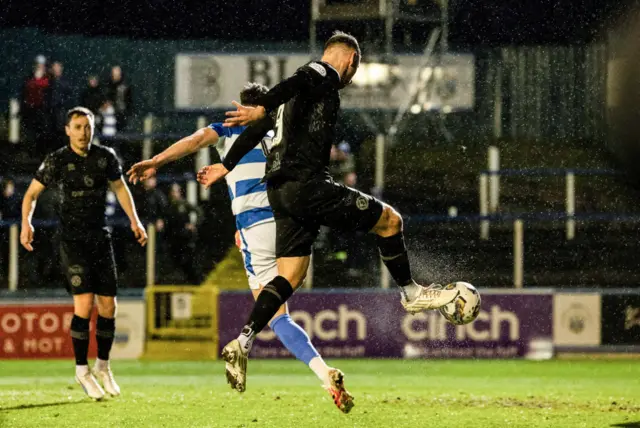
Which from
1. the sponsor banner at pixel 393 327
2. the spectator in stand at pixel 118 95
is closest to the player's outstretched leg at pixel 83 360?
the sponsor banner at pixel 393 327

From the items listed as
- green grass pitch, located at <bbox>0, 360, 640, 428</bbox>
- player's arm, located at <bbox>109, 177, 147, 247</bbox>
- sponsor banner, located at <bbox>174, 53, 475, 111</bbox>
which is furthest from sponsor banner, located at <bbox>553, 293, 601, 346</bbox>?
sponsor banner, located at <bbox>174, 53, 475, 111</bbox>

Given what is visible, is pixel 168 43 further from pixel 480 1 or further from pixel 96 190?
pixel 96 190

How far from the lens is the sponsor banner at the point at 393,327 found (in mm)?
14930

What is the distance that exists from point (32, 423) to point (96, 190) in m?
2.47

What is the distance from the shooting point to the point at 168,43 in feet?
91.1

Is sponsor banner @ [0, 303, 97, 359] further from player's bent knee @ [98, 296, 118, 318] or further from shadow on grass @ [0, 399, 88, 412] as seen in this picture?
shadow on grass @ [0, 399, 88, 412]

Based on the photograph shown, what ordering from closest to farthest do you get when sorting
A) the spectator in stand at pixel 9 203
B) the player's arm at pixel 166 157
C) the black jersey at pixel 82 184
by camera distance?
1. the player's arm at pixel 166 157
2. the black jersey at pixel 82 184
3. the spectator in stand at pixel 9 203

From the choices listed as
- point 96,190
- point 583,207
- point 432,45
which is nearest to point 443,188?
point 583,207

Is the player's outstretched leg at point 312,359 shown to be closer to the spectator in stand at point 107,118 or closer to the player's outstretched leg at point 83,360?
the player's outstretched leg at point 83,360

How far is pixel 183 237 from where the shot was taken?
16.3 metres

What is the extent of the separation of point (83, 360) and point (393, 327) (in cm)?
564

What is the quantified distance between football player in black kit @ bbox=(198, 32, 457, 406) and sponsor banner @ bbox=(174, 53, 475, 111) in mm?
17571

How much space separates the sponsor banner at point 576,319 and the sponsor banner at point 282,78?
10.8 metres

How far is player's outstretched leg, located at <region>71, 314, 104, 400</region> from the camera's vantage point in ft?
32.6
